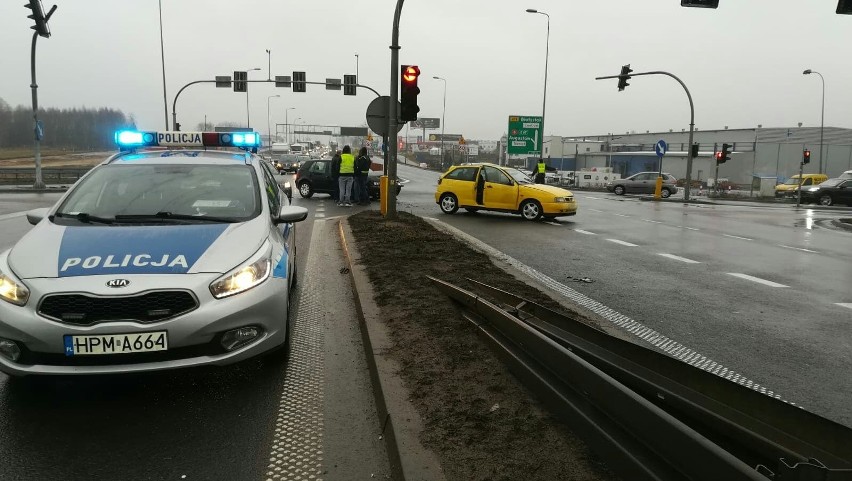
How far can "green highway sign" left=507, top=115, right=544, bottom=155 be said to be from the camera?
43750 millimetres

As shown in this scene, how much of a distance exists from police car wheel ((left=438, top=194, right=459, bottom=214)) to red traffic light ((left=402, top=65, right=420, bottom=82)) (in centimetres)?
641

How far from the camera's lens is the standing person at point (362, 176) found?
19.3 meters

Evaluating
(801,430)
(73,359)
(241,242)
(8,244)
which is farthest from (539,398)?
(8,244)

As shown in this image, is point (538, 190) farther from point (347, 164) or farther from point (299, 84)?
point (299, 84)

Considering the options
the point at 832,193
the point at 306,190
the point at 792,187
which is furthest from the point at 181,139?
the point at 792,187

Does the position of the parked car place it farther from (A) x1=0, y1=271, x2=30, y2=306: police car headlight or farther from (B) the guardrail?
(B) the guardrail

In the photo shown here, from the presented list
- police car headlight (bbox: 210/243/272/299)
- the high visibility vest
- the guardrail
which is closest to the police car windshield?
police car headlight (bbox: 210/243/272/299)

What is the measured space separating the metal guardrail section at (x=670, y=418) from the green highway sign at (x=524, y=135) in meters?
41.3

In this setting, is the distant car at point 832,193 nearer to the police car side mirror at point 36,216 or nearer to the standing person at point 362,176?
the standing person at point 362,176

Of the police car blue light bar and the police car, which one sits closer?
the police car

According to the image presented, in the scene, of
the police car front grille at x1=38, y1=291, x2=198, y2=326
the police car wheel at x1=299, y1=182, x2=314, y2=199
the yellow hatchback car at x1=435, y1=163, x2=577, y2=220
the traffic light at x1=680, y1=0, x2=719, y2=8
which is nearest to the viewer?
the police car front grille at x1=38, y1=291, x2=198, y2=326

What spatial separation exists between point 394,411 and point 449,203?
1439 centimetres

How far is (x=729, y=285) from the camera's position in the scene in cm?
782

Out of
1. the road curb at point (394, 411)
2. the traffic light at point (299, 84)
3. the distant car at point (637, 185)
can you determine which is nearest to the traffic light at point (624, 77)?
the distant car at point (637, 185)
